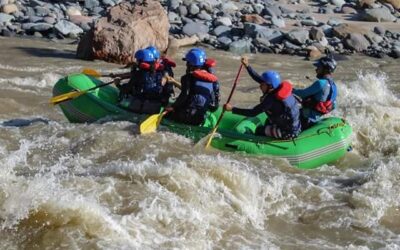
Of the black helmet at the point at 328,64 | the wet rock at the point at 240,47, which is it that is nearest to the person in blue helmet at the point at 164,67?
the black helmet at the point at 328,64

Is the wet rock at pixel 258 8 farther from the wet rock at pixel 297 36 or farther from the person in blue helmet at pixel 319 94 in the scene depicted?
the person in blue helmet at pixel 319 94

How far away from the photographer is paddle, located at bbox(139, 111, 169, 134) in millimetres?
8422

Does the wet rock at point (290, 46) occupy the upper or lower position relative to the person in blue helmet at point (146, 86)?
lower

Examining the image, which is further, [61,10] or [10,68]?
[61,10]

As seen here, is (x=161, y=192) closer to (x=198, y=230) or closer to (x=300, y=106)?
(x=198, y=230)

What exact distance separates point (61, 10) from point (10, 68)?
22.4 ft

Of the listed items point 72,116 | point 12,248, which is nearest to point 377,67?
point 72,116

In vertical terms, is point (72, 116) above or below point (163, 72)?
below

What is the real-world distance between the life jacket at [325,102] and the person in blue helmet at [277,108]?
40 cm

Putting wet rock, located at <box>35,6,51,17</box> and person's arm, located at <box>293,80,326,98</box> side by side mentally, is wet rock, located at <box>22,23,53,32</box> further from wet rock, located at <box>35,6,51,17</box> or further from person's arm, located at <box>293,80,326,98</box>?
person's arm, located at <box>293,80,326,98</box>

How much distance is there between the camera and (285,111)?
8164 millimetres

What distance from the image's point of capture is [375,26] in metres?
20.6

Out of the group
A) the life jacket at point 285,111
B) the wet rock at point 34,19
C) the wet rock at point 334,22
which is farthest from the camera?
the wet rock at point 334,22

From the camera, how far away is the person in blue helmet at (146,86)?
900 cm
